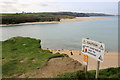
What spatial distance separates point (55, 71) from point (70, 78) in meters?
2.70

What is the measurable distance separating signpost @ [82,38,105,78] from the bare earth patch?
2.93 meters

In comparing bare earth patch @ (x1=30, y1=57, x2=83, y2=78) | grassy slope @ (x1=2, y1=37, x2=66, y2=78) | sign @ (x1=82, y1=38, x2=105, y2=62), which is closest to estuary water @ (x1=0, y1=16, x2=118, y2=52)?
grassy slope @ (x1=2, y1=37, x2=66, y2=78)

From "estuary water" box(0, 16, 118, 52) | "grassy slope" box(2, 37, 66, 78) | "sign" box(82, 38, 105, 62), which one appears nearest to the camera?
"sign" box(82, 38, 105, 62)

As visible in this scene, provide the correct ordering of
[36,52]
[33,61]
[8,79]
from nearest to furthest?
[8,79], [33,61], [36,52]

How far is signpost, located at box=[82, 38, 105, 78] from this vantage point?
530cm

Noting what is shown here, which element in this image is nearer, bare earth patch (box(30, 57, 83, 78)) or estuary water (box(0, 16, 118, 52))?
bare earth patch (box(30, 57, 83, 78))

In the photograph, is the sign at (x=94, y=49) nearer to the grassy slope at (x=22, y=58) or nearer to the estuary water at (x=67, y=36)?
the grassy slope at (x=22, y=58)

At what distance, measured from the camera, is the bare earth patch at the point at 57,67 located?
8211 mm

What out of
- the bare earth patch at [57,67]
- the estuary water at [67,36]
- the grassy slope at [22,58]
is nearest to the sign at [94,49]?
the bare earth patch at [57,67]

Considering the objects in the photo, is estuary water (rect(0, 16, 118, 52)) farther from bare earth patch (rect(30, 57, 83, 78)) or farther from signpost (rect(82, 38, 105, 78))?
signpost (rect(82, 38, 105, 78))

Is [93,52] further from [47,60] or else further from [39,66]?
[47,60]

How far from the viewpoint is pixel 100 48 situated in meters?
5.34

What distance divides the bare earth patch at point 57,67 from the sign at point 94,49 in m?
2.92

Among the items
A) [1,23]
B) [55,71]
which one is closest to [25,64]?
[55,71]
